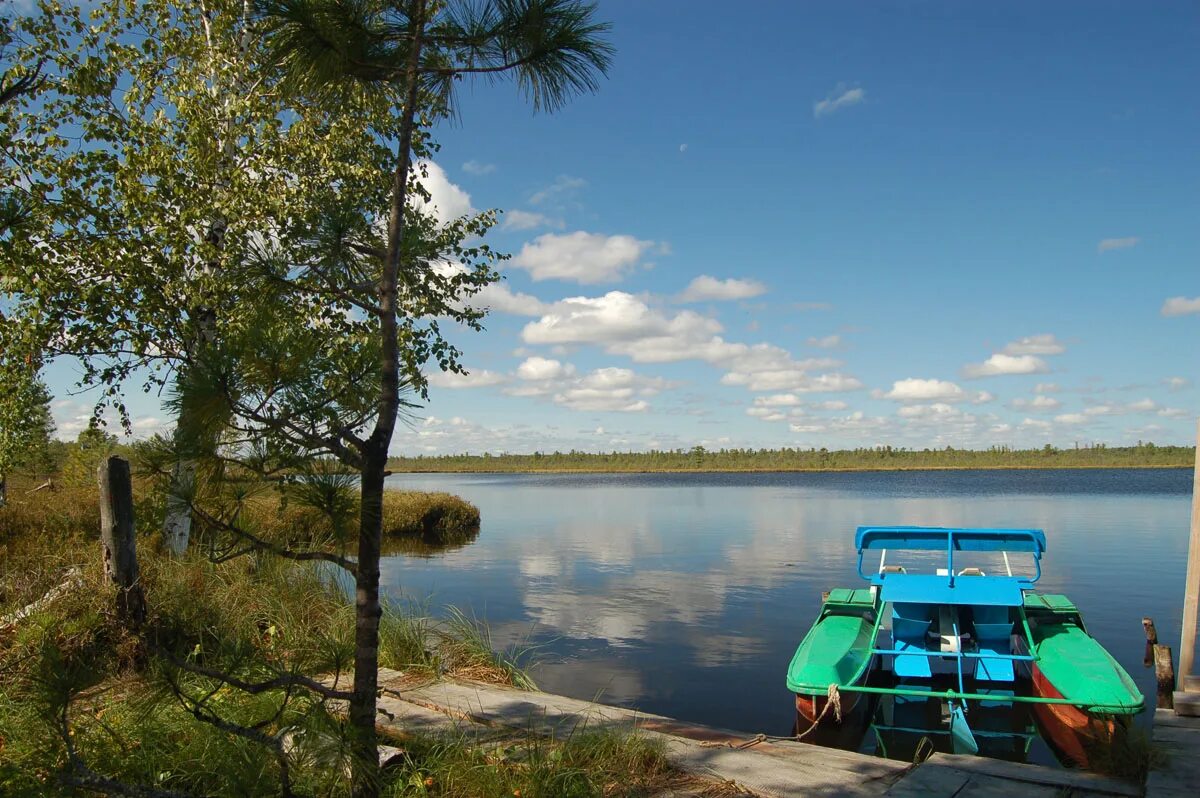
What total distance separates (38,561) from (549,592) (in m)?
11.2

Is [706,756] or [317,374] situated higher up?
[317,374]

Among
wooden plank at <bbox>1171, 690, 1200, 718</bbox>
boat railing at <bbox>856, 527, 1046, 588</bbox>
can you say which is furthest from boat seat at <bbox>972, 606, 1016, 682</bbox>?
wooden plank at <bbox>1171, 690, 1200, 718</bbox>

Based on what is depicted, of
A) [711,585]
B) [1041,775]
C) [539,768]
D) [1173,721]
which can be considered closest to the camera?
[539,768]

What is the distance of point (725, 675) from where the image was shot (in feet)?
39.6

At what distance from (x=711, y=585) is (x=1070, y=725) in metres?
11.0

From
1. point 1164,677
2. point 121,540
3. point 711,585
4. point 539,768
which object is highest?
point 121,540

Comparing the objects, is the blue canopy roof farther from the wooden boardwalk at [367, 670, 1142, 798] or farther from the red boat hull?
the wooden boardwalk at [367, 670, 1142, 798]

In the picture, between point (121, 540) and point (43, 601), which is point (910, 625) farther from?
point (43, 601)

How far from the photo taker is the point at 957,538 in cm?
1186

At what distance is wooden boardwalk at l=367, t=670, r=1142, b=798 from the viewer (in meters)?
5.05

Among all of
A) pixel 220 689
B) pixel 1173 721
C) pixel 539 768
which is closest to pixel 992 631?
pixel 1173 721

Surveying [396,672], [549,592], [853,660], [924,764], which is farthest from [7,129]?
[549,592]

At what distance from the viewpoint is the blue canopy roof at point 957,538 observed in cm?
1144

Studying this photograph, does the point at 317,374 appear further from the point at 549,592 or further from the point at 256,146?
the point at 549,592
